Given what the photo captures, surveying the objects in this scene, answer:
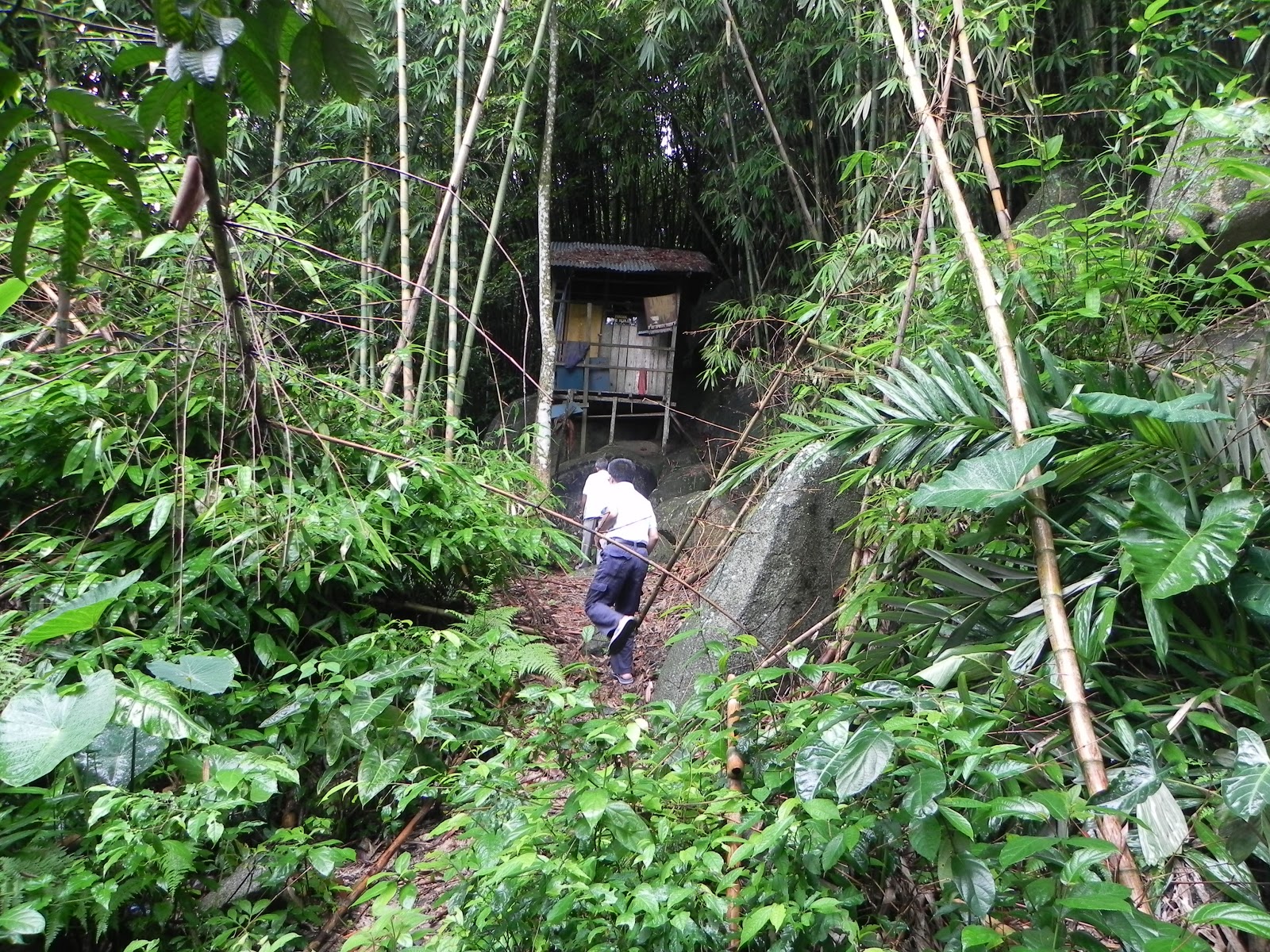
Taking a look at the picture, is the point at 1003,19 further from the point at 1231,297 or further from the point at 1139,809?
the point at 1139,809

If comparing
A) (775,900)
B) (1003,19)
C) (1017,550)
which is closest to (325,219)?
(1003,19)

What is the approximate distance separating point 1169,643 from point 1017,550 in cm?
53

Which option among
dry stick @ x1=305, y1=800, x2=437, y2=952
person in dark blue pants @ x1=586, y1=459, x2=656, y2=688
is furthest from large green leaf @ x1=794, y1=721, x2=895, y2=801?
person in dark blue pants @ x1=586, y1=459, x2=656, y2=688

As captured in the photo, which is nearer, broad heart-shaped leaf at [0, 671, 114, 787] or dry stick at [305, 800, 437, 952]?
broad heart-shaped leaf at [0, 671, 114, 787]

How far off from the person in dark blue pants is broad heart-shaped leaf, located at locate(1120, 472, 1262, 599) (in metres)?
2.83

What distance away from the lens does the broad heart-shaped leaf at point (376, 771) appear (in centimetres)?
217

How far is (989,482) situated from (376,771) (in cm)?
183

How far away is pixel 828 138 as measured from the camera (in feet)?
24.2

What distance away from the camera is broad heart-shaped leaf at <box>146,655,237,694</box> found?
1.98 m

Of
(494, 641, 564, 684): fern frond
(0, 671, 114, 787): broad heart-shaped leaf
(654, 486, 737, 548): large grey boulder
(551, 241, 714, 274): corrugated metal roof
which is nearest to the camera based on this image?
(0, 671, 114, 787): broad heart-shaped leaf

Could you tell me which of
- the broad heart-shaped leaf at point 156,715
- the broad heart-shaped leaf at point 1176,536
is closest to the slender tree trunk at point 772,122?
the broad heart-shaped leaf at point 1176,536

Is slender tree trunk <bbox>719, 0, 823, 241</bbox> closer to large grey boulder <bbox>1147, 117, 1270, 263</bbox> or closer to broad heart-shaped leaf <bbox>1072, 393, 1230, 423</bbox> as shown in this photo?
large grey boulder <bbox>1147, 117, 1270, 263</bbox>

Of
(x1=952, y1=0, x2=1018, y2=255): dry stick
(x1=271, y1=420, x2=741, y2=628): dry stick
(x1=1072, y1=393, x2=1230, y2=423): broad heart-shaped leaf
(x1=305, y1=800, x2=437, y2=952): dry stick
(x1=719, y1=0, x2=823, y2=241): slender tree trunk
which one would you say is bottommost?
(x1=305, y1=800, x2=437, y2=952): dry stick

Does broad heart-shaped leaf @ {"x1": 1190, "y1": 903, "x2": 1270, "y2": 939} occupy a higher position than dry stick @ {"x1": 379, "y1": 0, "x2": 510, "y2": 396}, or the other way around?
dry stick @ {"x1": 379, "y1": 0, "x2": 510, "y2": 396}
